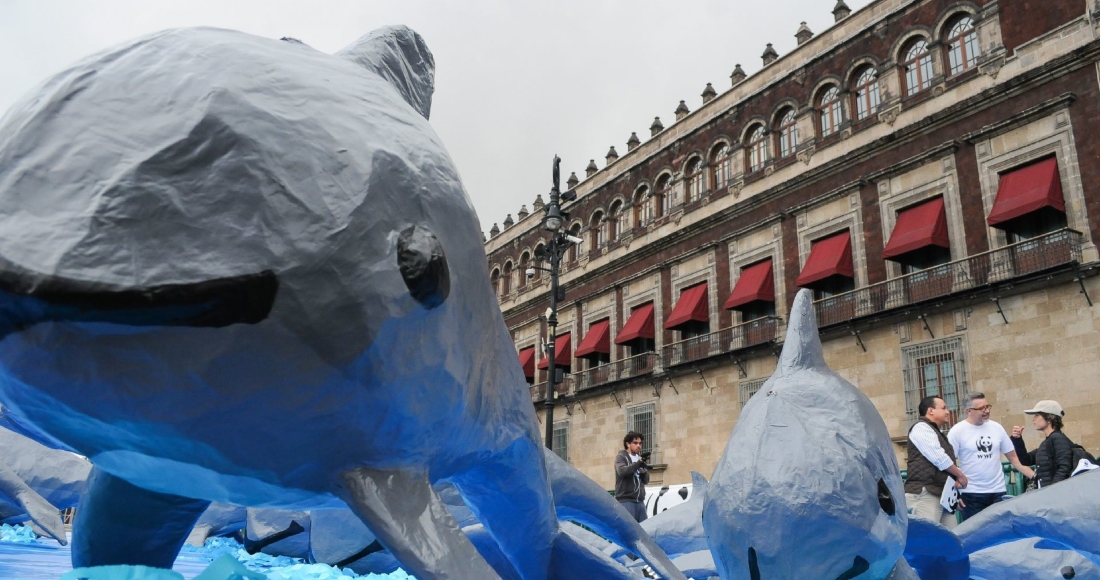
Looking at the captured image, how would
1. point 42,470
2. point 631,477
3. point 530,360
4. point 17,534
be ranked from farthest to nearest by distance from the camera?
point 530,360
point 631,477
point 17,534
point 42,470

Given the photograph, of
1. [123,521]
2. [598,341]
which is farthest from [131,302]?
[598,341]

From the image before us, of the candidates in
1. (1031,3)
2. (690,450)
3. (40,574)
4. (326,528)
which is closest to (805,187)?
(1031,3)

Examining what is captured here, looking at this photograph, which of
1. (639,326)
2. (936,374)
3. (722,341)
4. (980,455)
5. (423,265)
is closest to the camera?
(423,265)

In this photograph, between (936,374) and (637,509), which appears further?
(936,374)

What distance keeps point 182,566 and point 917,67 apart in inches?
805

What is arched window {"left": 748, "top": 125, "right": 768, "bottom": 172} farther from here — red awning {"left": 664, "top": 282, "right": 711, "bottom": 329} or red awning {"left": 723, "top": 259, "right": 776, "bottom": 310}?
red awning {"left": 664, "top": 282, "right": 711, "bottom": 329}

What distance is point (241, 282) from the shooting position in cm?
139

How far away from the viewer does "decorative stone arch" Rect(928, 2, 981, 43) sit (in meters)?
18.3

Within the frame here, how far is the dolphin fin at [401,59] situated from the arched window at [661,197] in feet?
82.1

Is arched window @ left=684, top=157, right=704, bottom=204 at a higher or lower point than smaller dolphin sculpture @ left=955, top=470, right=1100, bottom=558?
higher

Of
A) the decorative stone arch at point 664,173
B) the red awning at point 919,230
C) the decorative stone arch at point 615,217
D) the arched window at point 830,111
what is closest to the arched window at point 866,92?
the arched window at point 830,111

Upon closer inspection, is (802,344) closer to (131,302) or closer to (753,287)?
(131,302)

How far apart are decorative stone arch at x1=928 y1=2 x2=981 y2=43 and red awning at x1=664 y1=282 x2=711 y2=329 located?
9520mm

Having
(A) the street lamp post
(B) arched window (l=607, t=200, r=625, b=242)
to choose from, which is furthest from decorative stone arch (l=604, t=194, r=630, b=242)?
(A) the street lamp post
